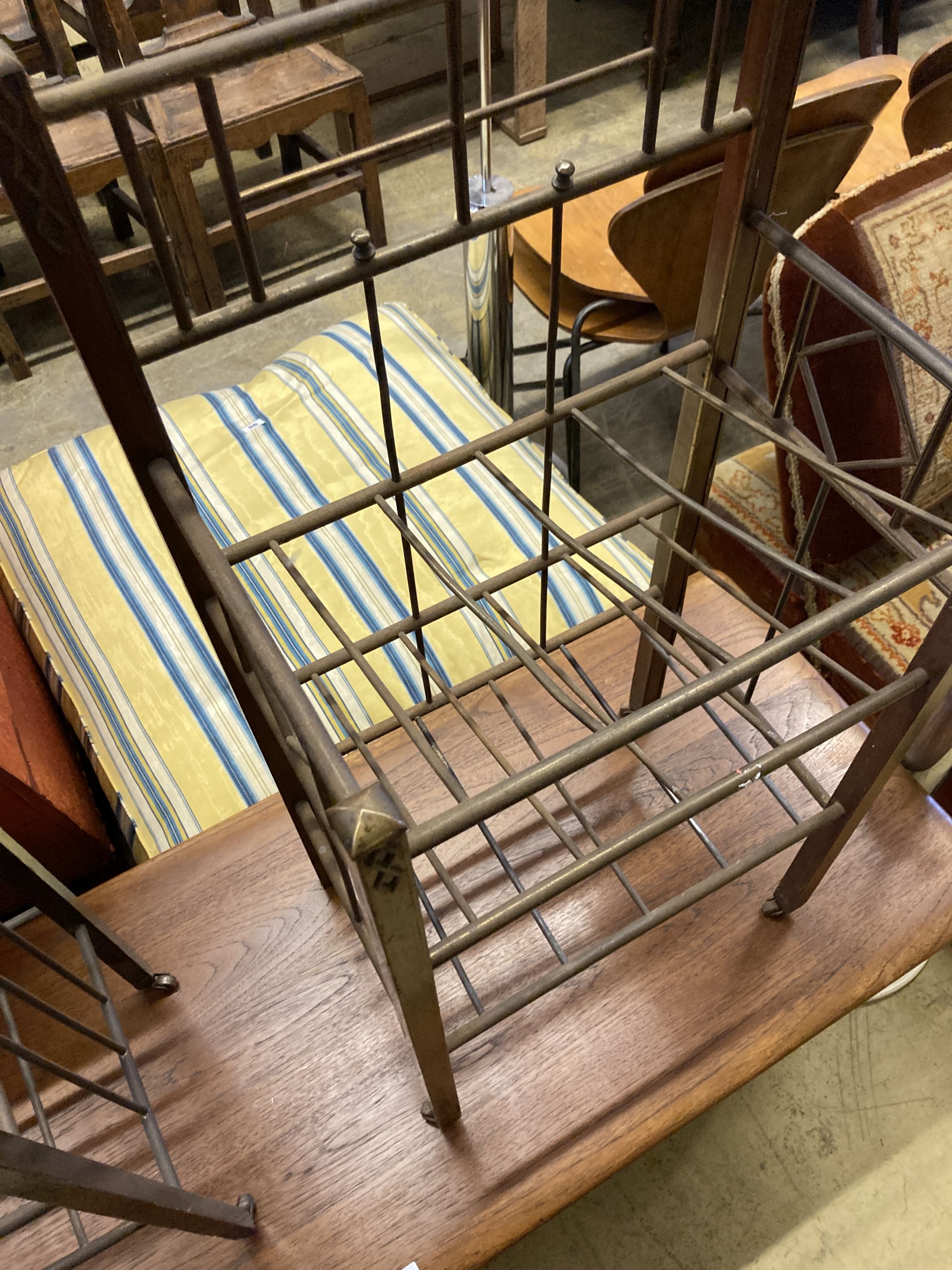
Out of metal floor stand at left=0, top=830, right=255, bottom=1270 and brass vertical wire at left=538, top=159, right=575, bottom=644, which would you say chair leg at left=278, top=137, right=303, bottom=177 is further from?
metal floor stand at left=0, top=830, right=255, bottom=1270

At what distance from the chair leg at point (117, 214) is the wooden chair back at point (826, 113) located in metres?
1.65

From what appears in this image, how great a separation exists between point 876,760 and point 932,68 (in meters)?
1.55

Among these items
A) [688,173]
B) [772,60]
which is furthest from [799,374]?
[772,60]

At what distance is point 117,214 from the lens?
2.45 metres

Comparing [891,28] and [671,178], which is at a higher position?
[891,28]

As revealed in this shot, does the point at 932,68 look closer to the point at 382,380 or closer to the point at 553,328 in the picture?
the point at 553,328

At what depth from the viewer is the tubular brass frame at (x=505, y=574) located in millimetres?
413

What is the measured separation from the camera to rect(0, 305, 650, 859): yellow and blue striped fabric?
1139 millimetres

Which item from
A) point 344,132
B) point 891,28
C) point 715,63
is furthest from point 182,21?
point 715,63

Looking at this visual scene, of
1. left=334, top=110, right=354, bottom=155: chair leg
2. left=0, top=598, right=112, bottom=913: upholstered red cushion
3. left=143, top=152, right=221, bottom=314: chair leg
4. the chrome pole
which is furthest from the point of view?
left=334, top=110, right=354, bottom=155: chair leg

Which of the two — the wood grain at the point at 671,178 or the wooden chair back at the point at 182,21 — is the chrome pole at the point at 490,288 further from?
the wooden chair back at the point at 182,21

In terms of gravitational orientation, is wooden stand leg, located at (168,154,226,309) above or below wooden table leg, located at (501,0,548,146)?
below

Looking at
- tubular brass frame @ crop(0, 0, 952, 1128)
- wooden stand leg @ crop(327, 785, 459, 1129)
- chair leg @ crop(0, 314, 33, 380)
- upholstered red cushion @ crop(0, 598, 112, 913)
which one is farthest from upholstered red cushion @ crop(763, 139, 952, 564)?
chair leg @ crop(0, 314, 33, 380)

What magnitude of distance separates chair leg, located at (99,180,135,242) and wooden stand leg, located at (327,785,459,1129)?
8.06 ft
